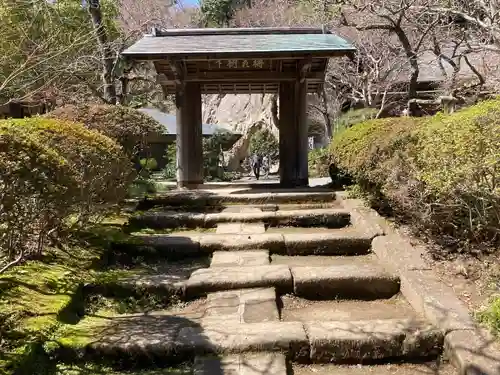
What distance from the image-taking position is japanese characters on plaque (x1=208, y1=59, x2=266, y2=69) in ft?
30.2

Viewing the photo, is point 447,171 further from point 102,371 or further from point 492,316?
point 102,371

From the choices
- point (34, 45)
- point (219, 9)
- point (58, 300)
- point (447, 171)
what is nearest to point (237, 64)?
point (34, 45)

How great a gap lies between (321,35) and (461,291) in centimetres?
651

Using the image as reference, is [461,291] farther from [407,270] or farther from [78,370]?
[78,370]

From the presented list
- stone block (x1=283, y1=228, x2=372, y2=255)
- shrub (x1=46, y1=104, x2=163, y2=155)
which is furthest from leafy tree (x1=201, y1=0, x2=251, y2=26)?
stone block (x1=283, y1=228, x2=372, y2=255)

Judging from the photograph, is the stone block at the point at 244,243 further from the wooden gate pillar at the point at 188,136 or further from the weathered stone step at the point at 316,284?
the wooden gate pillar at the point at 188,136

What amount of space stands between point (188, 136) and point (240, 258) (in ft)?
16.9

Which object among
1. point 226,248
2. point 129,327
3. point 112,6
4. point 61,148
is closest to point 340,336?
point 129,327

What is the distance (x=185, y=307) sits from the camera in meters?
4.16

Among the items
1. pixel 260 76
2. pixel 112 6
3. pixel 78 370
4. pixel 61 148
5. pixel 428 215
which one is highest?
pixel 112 6

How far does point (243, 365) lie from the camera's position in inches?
122

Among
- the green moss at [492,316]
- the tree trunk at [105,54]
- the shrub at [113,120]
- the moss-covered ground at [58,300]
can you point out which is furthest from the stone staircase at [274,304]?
the tree trunk at [105,54]

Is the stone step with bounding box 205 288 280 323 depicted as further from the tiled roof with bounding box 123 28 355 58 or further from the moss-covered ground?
the tiled roof with bounding box 123 28 355 58

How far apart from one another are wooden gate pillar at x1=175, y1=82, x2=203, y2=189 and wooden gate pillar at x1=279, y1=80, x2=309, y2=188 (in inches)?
70.2
